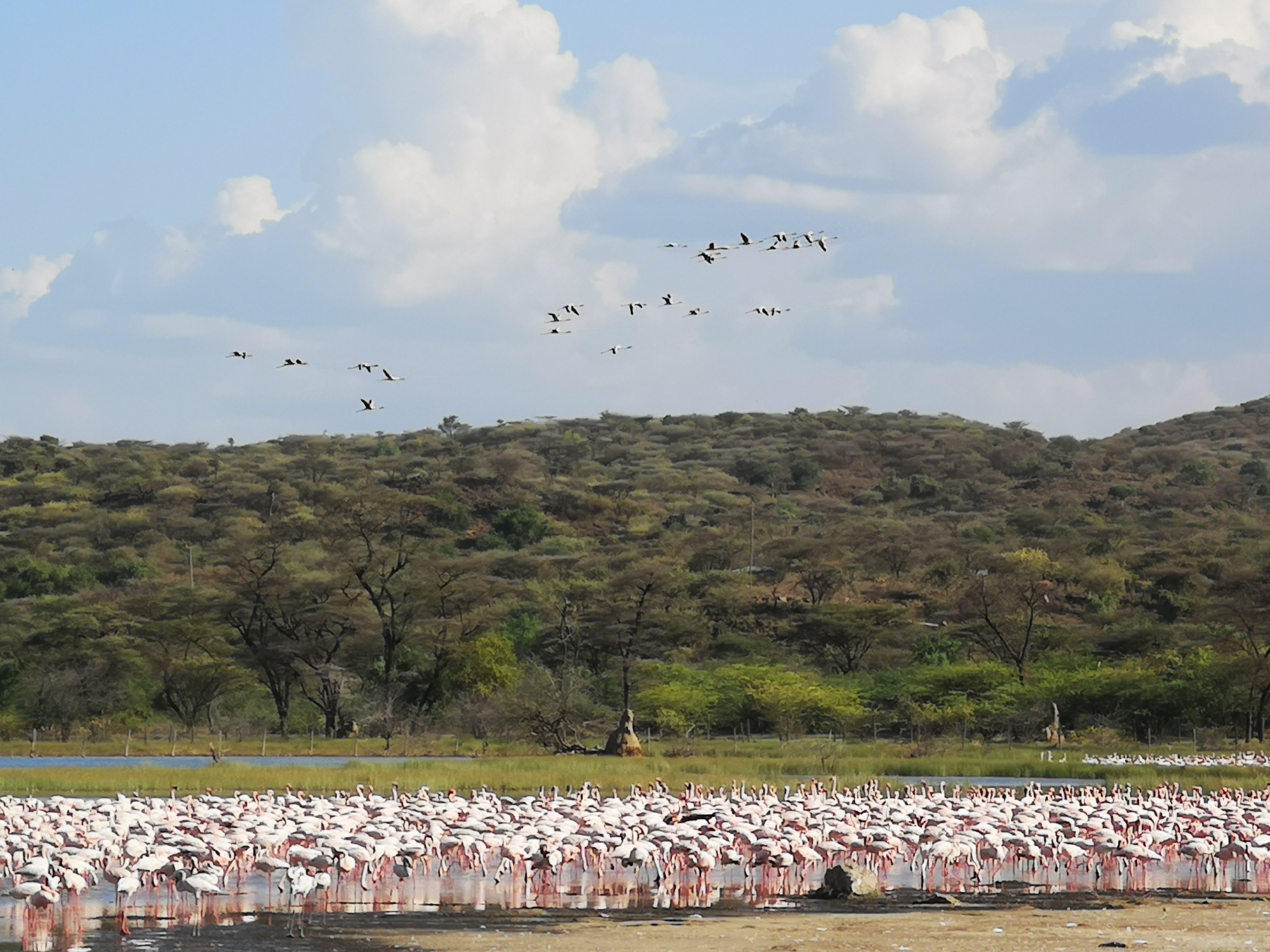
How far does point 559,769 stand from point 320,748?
45.1ft

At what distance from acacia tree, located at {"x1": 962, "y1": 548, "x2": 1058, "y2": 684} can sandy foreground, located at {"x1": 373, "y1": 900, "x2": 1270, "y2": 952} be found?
4110 cm

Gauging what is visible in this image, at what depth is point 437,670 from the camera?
5688 cm

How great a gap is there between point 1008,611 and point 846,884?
46.3 metres

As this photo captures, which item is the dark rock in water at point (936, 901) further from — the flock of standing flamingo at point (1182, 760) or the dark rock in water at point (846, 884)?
the flock of standing flamingo at point (1182, 760)

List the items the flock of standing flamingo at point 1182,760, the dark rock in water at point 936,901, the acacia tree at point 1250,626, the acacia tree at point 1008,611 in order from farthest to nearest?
the acacia tree at point 1008,611 → the acacia tree at point 1250,626 → the flock of standing flamingo at point 1182,760 → the dark rock in water at point 936,901

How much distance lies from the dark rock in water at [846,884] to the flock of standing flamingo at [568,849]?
2.41 ft

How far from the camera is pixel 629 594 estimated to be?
70.0 meters

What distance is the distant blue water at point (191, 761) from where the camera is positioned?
136 ft

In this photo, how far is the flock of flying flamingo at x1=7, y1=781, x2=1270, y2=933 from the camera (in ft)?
69.7

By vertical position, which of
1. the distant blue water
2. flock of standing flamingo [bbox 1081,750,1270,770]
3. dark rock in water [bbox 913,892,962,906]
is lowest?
dark rock in water [bbox 913,892,962,906]

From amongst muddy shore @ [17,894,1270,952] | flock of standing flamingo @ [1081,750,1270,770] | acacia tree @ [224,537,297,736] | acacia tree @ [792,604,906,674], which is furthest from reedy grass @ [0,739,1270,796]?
acacia tree @ [792,604,906,674]

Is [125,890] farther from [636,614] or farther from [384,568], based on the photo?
[636,614]

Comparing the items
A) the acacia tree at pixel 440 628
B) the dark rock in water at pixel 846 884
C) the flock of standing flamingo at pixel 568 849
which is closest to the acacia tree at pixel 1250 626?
the flock of standing flamingo at pixel 568 849

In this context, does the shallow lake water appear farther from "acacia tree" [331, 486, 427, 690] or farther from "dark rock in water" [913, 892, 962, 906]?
"acacia tree" [331, 486, 427, 690]
